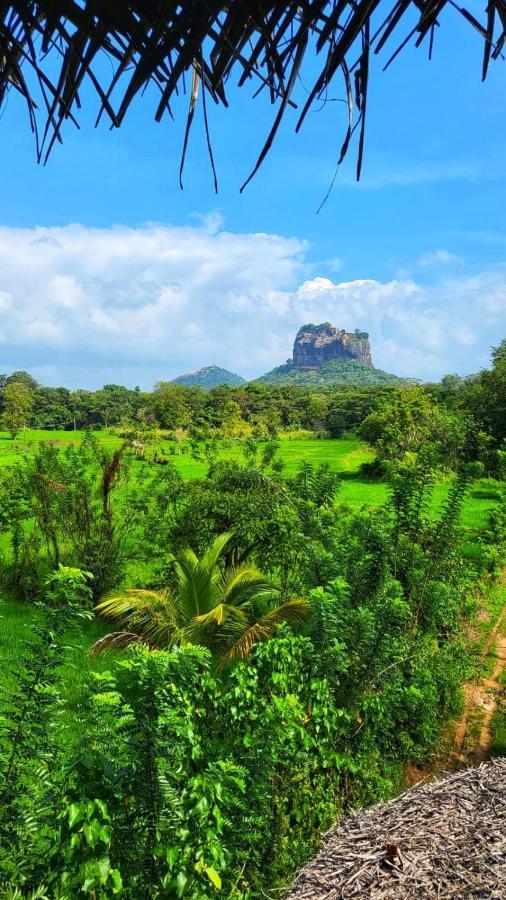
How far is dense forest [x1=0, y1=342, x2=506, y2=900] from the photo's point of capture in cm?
214

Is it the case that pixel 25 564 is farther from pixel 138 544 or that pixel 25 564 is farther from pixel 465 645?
pixel 465 645

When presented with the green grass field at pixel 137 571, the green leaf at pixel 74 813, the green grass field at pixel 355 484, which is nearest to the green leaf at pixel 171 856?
the green leaf at pixel 74 813

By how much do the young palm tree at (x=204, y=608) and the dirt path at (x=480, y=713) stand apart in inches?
77.4

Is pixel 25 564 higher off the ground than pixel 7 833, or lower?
lower

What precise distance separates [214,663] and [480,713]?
2.90m

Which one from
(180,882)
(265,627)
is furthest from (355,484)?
(180,882)

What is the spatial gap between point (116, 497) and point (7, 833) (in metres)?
7.98

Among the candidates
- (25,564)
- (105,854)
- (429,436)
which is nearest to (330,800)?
(105,854)

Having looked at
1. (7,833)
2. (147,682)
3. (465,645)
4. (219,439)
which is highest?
(219,439)

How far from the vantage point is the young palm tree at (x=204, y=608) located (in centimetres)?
580

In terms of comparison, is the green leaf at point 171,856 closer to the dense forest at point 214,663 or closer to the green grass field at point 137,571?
the dense forest at point 214,663

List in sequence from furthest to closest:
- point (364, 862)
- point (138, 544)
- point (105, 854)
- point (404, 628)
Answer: point (138, 544)
point (404, 628)
point (364, 862)
point (105, 854)

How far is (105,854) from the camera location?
1967mm

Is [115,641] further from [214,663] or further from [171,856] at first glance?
[171,856]
